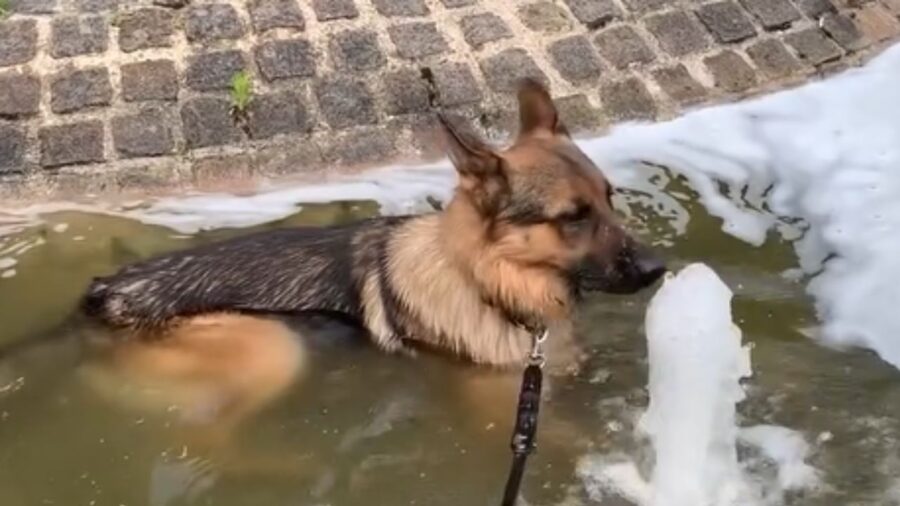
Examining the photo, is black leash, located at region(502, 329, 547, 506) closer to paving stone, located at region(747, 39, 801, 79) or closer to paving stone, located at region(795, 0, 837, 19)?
paving stone, located at region(747, 39, 801, 79)

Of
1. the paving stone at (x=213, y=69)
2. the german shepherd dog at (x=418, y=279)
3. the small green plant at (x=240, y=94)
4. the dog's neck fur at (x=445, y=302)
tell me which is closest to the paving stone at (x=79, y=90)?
the paving stone at (x=213, y=69)

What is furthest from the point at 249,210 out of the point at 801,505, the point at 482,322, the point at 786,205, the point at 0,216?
the point at 801,505

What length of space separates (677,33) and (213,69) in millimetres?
2757

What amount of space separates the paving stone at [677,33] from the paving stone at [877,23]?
3.72 ft

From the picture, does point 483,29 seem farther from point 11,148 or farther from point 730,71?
point 11,148

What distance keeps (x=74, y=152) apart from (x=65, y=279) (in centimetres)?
107

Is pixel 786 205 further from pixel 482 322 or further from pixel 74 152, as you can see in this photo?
pixel 74 152

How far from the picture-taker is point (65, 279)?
20.0 feet

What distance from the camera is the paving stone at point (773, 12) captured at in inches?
318

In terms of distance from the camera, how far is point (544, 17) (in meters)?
7.82

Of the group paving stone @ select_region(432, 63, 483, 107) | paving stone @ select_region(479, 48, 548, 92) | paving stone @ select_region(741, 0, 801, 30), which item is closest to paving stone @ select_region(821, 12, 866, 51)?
paving stone @ select_region(741, 0, 801, 30)

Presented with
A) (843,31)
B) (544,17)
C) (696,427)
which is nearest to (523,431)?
(696,427)

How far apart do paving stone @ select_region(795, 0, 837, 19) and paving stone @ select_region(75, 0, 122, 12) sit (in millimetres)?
4170

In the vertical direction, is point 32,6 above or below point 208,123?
above
